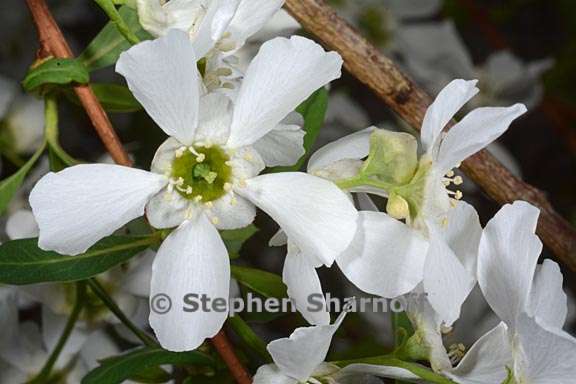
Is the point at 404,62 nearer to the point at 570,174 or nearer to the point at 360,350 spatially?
the point at 570,174

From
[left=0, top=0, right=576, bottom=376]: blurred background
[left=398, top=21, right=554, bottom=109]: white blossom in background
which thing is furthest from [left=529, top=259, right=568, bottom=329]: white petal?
[left=398, top=21, right=554, bottom=109]: white blossom in background

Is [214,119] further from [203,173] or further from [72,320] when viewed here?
[72,320]

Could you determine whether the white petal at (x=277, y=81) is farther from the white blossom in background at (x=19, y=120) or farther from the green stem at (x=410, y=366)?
the white blossom in background at (x=19, y=120)

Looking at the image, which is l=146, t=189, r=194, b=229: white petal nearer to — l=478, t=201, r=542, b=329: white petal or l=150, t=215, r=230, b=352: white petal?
l=150, t=215, r=230, b=352: white petal

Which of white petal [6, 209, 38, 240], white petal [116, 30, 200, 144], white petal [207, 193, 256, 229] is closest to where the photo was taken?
white petal [116, 30, 200, 144]

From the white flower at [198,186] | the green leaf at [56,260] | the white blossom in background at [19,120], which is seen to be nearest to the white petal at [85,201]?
the white flower at [198,186]

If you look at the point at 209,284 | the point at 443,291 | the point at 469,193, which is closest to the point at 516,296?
the point at 443,291
